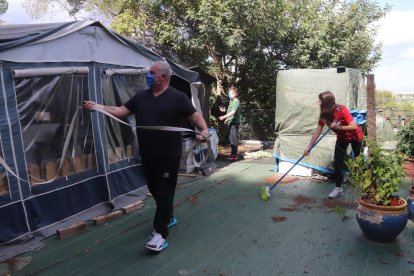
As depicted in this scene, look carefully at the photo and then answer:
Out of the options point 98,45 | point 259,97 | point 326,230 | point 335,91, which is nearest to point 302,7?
point 259,97

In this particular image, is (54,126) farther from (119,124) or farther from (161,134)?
(161,134)

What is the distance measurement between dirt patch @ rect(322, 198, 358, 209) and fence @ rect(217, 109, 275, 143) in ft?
19.3

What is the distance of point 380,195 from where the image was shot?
332 cm

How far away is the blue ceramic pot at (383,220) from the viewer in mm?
3246

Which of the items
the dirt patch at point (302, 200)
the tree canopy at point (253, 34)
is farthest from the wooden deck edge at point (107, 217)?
the tree canopy at point (253, 34)

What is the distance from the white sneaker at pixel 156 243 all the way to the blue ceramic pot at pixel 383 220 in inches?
73.3

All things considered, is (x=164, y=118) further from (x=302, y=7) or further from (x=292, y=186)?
(x=302, y=7)

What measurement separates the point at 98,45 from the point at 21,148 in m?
1.63

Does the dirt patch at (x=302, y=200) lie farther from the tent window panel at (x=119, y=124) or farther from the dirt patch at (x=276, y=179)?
the tent window panel at (x=119, y=124)

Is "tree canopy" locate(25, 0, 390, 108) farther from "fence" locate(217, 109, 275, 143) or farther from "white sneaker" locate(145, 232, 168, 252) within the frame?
"white sneaker" locate(145, 232, 168, 252)

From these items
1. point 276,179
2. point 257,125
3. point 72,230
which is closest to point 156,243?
point 72,230

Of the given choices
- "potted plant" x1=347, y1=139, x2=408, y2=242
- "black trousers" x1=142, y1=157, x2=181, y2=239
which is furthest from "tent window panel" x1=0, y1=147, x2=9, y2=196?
"potted plant" x1=347, y1=139, x2=408, y2=242

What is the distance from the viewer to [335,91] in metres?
5.98

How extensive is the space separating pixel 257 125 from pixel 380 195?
294 inches
